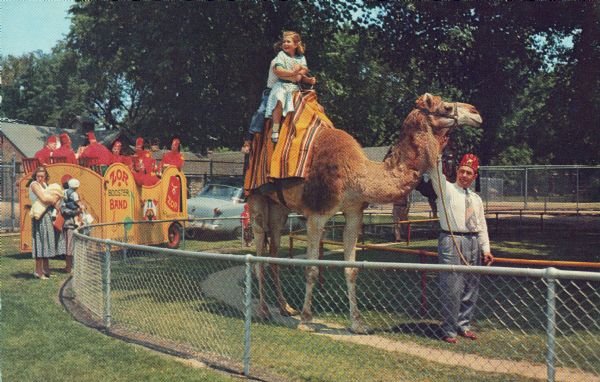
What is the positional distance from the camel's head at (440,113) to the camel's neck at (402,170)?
15 cm

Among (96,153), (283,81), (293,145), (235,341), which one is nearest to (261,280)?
(235,341)

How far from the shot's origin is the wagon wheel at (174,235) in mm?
16594

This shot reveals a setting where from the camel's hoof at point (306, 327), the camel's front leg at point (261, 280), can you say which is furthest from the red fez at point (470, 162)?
the camel's front leg at point (261, 280)

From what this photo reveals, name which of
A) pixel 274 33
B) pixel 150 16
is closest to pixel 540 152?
pixel 274 33

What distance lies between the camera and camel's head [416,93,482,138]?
23.6 feet

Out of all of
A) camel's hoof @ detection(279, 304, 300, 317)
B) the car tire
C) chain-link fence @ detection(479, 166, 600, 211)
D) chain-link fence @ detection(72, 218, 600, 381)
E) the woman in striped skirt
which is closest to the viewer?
chain-link fence @ detection(72, 218, 600, 381)

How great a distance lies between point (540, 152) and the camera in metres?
53.1

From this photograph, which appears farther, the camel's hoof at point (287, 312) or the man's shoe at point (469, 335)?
the camel's hoof at point (287, 312)

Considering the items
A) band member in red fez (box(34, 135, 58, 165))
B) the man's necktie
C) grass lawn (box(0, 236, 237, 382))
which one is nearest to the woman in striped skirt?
grass lawn (box(0, 236, 237, 382))

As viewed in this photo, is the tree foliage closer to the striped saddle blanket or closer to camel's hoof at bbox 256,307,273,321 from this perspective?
the striped saddle blanket

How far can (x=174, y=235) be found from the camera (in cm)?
1700

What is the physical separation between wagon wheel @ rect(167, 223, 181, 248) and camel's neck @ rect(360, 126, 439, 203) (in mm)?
10182

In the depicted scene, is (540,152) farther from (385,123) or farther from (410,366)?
(410,366)

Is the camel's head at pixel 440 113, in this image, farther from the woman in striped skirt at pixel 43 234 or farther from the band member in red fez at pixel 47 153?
the band member in red fez at pixel 47 153
